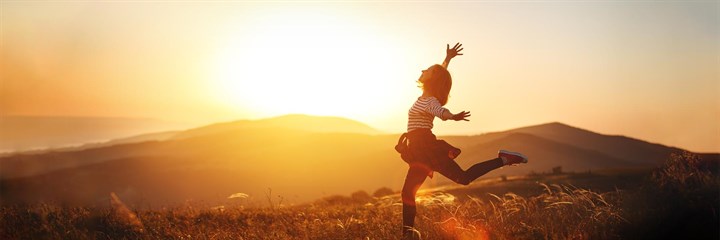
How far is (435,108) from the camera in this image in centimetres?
708

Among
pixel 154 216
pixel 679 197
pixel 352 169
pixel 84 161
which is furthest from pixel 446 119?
pixel 84 161

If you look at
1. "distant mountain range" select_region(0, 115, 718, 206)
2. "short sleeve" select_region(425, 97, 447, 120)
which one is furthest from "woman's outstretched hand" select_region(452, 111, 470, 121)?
"distant mountain range" select_region(0, 115, 718, 206)

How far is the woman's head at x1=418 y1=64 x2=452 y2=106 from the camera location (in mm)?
7684

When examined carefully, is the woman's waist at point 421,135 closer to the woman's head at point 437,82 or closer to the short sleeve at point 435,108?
the short sleeve at point 435,108

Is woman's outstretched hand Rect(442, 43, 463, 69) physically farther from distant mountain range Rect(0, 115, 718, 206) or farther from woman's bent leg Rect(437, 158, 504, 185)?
distant mountain range Rect(0, 115, 718, 206)

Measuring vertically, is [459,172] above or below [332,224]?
above

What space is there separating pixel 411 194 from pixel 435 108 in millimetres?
1251

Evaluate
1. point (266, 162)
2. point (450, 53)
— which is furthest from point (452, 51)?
point (266, 162)

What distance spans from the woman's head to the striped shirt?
238mm

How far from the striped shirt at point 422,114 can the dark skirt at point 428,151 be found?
8cm

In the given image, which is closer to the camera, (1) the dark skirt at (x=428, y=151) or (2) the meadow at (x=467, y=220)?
(2) the meadow at (x=467, y=220)

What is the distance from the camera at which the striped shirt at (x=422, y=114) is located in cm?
725

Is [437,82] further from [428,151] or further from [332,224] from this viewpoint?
[332,224]

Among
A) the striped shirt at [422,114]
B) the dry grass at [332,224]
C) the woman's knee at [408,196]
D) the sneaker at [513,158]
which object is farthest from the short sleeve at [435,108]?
the dry grass at [332,224]
